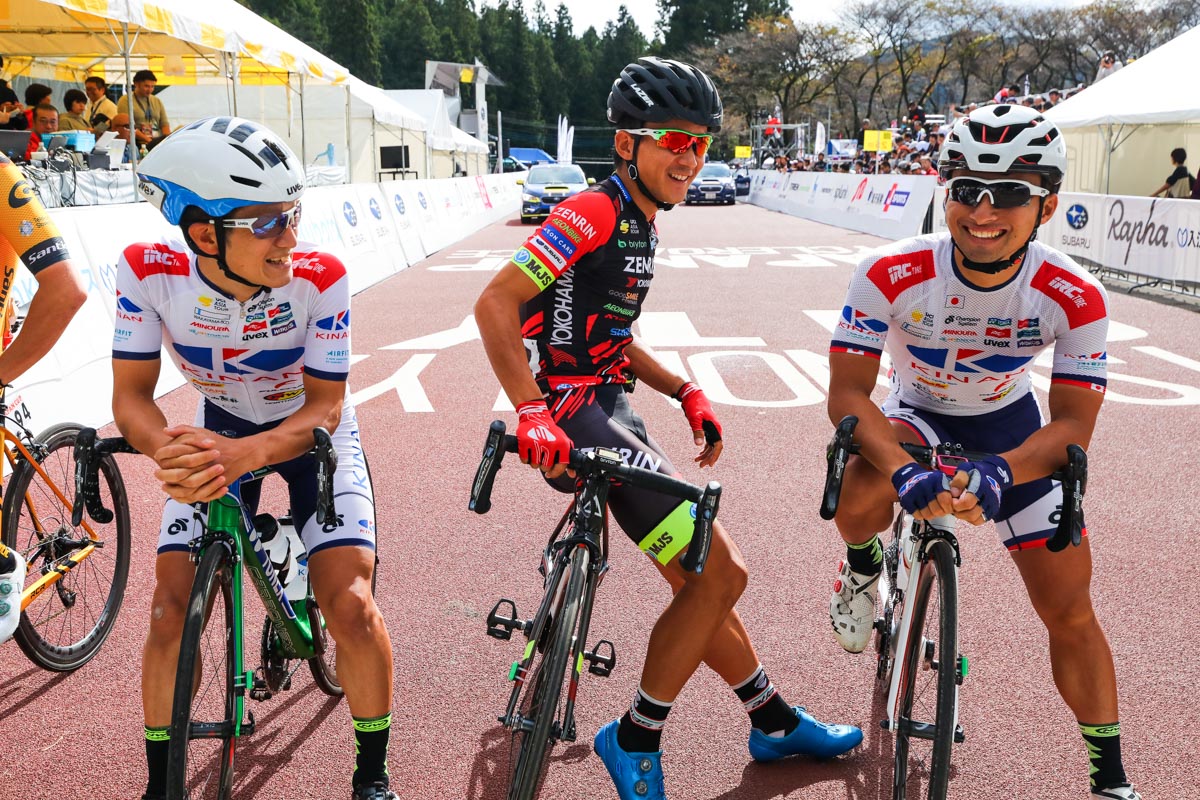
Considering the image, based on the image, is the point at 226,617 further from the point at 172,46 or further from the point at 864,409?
the point at 172,46

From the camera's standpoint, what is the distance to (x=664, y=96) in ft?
10.7

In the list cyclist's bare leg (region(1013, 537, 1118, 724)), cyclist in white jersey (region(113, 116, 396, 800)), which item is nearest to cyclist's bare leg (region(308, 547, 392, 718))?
cyclist in white jersey (region(113, 116, 396, 800))

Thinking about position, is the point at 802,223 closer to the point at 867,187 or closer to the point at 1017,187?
the point at 867,187

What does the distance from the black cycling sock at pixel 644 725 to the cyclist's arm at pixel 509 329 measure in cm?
101

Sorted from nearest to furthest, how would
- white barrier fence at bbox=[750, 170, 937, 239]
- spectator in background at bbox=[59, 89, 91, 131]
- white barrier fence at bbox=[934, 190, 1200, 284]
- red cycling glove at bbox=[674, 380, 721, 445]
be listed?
red cycling glove at bbox=[674, 380, 721, 445], white barrier fence at bbox=[934, 190, 1200, 284], spectator in background at bbox=[59, 89, 91, 131], white barrier fence at bbox=[750, 170, 937, 239]

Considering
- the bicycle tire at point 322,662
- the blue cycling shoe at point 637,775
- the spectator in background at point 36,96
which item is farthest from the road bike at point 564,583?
the spectator in background at point 36,96

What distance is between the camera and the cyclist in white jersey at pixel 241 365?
285 centimetres

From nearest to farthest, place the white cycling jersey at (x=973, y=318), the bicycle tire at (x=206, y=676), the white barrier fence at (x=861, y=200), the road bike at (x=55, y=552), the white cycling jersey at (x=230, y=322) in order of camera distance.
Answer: the bicycle tire at (x=206, y=676)
the white cycling jersey at (x=230, y=322)
the white cycling jersey at (x=973, y=318)
the road bike at (x=55, y=552)
the white barrier fence at (x=861, y=200)

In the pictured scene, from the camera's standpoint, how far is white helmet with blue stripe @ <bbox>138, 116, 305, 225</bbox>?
284cm

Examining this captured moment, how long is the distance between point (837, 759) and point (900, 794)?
1.69ft

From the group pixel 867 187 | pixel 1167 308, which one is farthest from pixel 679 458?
pixel 867 187

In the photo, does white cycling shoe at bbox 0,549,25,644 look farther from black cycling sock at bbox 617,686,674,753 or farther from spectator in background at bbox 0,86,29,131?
spectator in background at bbox 0,86,29,131

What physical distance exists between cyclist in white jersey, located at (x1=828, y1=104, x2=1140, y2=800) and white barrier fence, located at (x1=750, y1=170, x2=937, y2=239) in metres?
20.9

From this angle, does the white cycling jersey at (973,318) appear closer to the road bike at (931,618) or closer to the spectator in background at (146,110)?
the road bike at (931,618)
